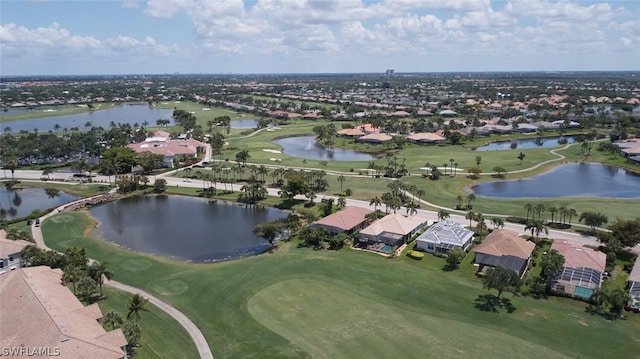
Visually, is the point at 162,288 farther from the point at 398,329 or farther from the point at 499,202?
the point at 499,202

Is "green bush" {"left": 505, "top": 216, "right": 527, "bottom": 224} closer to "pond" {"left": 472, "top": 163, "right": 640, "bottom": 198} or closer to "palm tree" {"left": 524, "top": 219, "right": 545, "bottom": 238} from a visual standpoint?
"palm tree" {"left": 524, "top": 219, "right": 545, "bottom": 238}

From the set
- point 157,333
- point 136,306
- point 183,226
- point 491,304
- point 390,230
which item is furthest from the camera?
point 183,226

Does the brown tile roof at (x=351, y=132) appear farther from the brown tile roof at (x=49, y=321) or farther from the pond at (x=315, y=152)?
the brown tile roof at (x=49, y=321)

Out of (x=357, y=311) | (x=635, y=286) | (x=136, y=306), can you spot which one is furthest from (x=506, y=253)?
(x=136, y=306)

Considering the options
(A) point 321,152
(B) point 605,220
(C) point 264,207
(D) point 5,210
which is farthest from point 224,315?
(A) point 321,152

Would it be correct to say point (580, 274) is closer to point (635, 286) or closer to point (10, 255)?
point (635, 286)

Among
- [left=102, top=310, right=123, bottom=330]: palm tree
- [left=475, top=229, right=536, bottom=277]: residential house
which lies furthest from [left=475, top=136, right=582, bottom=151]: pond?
[left=102, top=310, right=123, bottom=330]: palm tree
